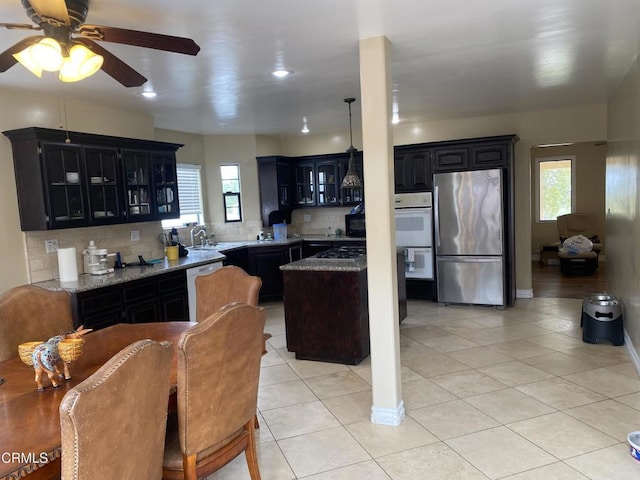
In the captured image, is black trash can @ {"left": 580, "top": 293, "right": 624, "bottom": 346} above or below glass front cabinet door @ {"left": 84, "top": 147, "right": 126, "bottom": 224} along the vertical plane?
below

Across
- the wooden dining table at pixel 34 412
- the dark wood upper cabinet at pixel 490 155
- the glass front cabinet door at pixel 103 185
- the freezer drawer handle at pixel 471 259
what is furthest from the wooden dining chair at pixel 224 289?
the dark wood upper cabinet at pixel 490 155

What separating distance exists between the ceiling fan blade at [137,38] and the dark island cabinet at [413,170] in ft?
14.6

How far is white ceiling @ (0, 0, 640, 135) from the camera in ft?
8.50

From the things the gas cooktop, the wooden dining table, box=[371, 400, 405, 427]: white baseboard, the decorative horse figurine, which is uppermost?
the gas cooktop

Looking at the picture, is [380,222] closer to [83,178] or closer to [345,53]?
[345,53]

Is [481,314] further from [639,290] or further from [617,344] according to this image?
[639,290]

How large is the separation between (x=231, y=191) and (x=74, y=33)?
16.3ft

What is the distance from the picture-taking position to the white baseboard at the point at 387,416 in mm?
3115

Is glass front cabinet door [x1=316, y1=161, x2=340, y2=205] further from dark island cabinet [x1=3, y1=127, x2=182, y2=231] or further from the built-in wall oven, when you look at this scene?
dark island cabinet [x1=3, y1=127, x2=182, y2=231]

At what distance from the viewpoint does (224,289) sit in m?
3.17

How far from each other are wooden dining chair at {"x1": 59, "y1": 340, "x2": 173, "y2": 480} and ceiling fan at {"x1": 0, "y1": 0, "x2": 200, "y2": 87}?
4.38 feet

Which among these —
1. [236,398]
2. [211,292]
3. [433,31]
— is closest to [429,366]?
[211,292]

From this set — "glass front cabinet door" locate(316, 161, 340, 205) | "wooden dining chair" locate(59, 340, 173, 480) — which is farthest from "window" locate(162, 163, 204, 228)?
"wooden dining chair" locate(59, 340, 173, 480)

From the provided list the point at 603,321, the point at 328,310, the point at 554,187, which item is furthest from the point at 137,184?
the point at 554,187
